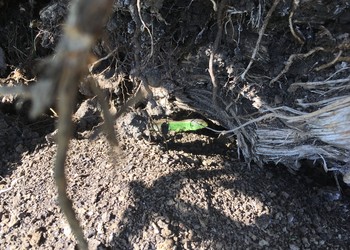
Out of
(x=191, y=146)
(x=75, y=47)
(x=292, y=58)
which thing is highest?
(x=75, y=47)

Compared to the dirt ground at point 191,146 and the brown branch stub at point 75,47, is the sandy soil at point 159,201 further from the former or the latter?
the brown branch stub at point 75,47

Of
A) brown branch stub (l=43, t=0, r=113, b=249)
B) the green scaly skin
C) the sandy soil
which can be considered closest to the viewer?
brown branch stub (l=43, t=0, r=113, b=249)

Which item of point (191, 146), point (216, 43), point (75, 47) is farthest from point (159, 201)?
point (75, 47)

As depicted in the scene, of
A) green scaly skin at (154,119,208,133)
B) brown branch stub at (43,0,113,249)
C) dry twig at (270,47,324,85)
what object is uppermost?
brown branch stub at (43,0,113,249)

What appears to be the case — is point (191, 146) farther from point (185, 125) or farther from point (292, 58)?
point (292, 58)

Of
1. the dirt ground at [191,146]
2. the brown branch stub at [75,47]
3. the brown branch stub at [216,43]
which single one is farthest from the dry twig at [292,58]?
the brown branch stub at [75,47]

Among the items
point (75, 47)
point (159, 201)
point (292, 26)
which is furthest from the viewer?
point (159, 201)

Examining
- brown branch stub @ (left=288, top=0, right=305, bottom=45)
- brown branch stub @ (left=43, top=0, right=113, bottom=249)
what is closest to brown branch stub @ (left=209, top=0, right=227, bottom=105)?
brown branch stub @ (left=288, top=0, right=305, bottom=45)

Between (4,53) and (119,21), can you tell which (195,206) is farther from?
(4,53)

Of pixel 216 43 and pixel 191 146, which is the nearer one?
pixel 216 43

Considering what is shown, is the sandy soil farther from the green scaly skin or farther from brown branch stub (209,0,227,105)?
brown branch stub (209,0,227,105)
